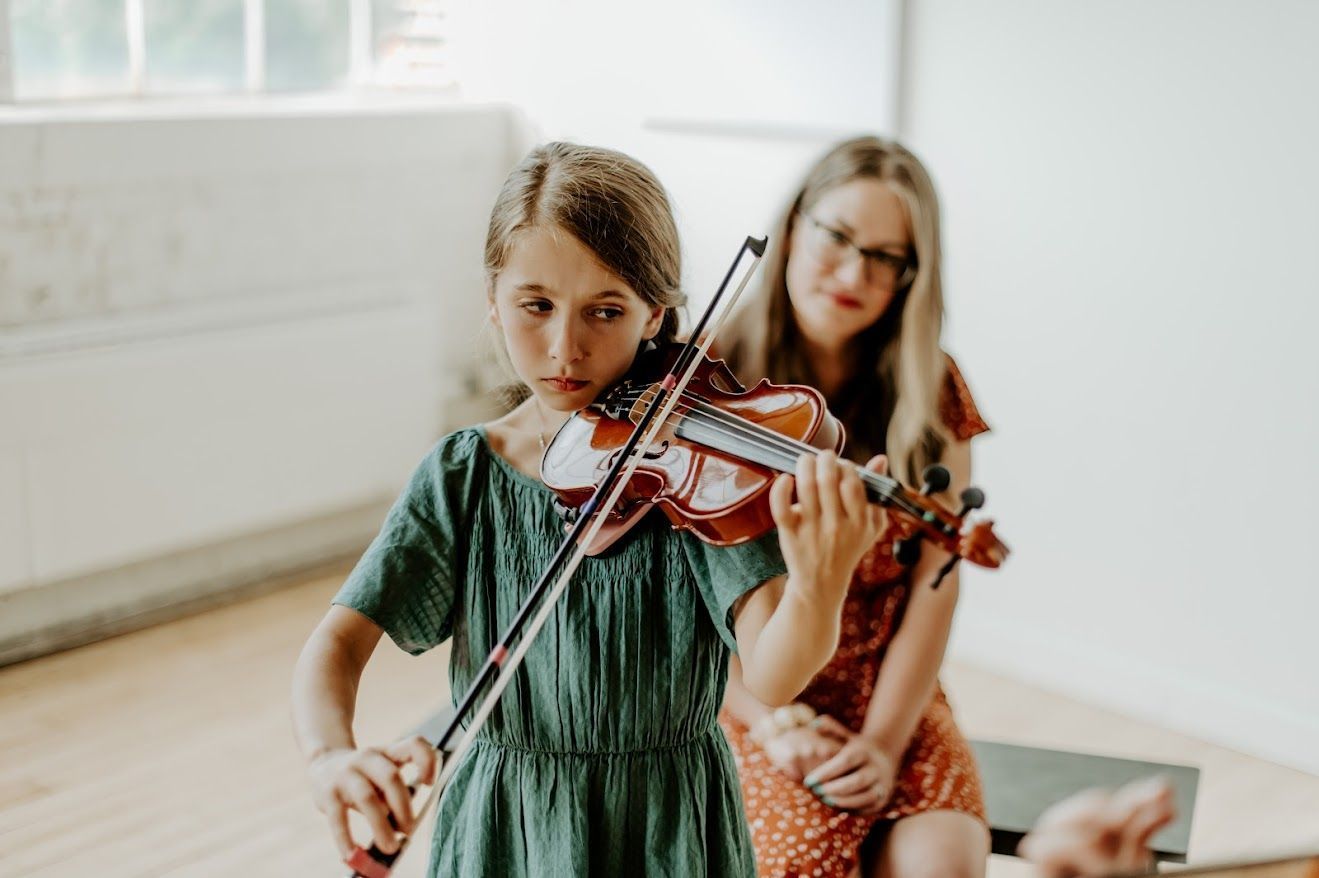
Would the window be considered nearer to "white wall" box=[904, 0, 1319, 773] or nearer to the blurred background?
the blurred background

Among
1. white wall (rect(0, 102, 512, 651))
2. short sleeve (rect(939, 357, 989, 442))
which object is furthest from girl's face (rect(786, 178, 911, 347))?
white wall (rect(0, 102, 512, 651))

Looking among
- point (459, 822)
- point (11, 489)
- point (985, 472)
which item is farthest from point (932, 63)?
point (459, 822)

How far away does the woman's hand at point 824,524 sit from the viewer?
3.09 ft

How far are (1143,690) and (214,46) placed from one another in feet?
7.99

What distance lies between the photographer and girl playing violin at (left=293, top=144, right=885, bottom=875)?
1.04 m

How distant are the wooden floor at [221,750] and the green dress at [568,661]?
1250 mm

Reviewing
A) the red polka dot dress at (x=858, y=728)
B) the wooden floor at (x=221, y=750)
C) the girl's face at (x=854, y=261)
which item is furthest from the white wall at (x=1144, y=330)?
the girl's face at (x=854, y=261)

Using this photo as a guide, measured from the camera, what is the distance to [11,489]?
2.80 meters

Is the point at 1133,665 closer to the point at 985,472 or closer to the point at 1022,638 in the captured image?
the point at 1022,638

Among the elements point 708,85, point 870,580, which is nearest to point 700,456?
point 870,580

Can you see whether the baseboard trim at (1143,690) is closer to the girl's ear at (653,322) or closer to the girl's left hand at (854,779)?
the girl's left hand at (854,779)

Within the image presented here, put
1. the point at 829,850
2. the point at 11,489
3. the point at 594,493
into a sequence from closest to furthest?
1. the point at 594,493
2. the point at 829,850
3. the point at 11,489

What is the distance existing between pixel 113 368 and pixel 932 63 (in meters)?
1.71

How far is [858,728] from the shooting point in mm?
1721
